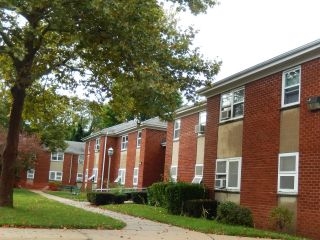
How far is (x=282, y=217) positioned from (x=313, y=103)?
12.7 feet

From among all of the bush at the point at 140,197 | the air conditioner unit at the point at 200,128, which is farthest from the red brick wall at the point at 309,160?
the bush at the point at 140,197

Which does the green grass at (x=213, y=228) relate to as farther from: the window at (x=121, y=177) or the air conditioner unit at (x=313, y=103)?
the window at (x=121, y=177)

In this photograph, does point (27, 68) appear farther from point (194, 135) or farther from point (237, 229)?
point (194, 135)

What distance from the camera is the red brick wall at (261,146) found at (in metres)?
18.0

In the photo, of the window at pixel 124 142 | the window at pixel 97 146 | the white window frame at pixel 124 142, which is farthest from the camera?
the window at pixel 97 146

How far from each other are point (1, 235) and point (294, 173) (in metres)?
9.70

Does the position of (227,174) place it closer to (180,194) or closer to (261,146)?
(180,194)

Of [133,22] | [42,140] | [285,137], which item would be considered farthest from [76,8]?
[42,140]

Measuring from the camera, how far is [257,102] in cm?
1956

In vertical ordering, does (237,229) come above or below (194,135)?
below

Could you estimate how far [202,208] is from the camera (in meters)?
20.7

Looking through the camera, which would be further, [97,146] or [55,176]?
[55,176]

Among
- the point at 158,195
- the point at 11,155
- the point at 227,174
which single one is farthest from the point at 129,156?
the point at 11,155

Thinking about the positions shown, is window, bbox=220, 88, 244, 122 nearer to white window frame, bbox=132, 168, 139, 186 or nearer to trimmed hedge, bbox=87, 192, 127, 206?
trimmed hedge, bbox=87, 192, 127, 206
